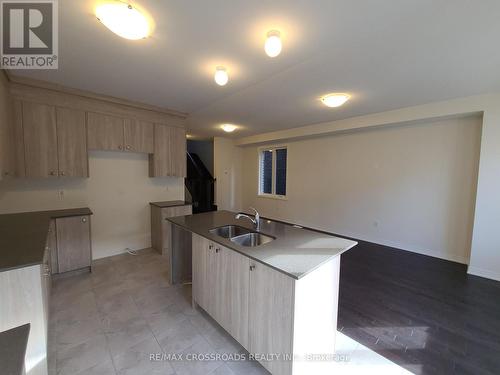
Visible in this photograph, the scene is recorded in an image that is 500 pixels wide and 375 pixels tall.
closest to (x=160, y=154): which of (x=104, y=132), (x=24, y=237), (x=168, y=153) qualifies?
(x=168, y=153)

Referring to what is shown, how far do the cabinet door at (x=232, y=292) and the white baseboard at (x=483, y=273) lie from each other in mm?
3597

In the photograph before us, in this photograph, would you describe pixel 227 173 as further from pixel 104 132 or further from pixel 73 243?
pixel 73 243

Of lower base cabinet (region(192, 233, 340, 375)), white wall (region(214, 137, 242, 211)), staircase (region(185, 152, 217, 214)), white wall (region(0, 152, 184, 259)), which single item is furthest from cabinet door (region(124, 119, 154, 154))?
staircase (region(185, 152, 217, 214))

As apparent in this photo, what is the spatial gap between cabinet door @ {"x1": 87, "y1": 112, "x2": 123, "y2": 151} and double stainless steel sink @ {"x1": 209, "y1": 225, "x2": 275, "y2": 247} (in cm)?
243

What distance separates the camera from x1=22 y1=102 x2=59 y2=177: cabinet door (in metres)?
2.71

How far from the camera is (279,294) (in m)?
1.35

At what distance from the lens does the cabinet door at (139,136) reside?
137 inches

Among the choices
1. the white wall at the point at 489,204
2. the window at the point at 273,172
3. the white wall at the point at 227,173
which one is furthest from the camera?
the white wall at the point at 227,173

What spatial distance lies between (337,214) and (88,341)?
4.79 m

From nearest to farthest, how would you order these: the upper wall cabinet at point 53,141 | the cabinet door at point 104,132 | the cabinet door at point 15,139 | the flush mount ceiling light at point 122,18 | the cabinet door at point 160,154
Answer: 1. the flush mount ceiling light at point 122,18
2. the cabinet door at point 15,139
3. the upper wall cabinet at point 53,141
4. the cabinet door at point 104,132
5. the cabinet door at point 160,154

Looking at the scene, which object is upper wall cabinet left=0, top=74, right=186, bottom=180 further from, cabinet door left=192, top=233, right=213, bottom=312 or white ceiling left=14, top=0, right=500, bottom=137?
cabinet door left=192, top=233, right=213, bottom=312

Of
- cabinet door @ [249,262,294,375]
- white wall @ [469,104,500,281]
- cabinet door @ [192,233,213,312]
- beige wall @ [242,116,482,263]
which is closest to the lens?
cabinet door @ [249,262,294,375]

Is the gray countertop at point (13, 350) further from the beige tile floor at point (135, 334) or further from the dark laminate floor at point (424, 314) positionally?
the dark laminate floor at point (424, 314)

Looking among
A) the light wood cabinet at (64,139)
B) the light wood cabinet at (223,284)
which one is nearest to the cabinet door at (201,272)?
the light wood cabinet at (223,284)
